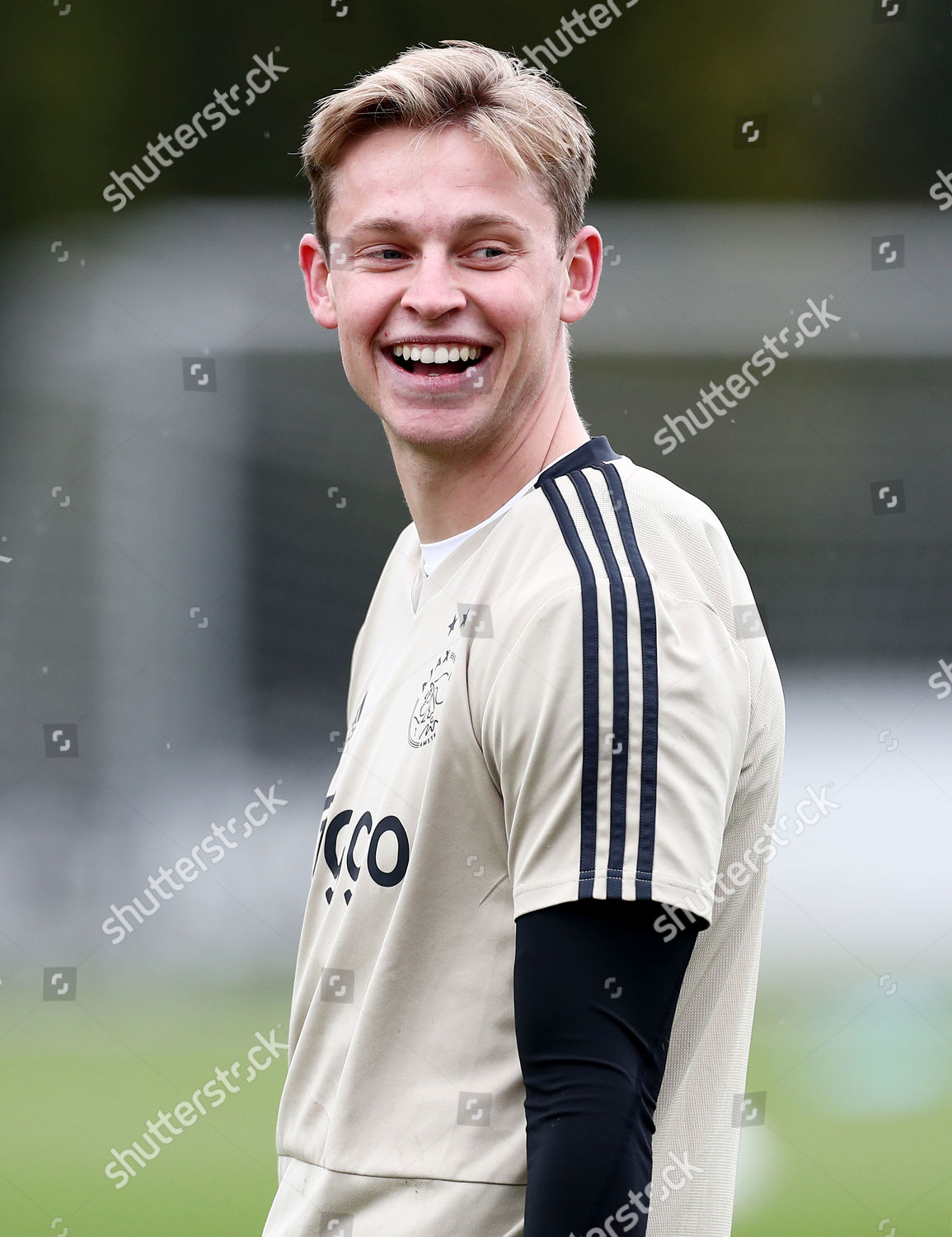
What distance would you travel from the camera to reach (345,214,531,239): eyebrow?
802 millimetres

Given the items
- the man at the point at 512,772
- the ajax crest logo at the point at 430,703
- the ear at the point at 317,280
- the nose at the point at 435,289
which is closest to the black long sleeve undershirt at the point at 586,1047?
the man at the point at 512,772

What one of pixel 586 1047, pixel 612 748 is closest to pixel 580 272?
pixel 612 748

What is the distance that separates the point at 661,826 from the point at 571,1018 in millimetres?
107

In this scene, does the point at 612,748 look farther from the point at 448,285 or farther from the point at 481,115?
the point at 481,115

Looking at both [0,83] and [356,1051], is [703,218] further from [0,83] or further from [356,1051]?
[356,1051]

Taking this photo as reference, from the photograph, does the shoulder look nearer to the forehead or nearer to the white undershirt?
the white undershirt

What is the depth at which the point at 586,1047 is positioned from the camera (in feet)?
1.99

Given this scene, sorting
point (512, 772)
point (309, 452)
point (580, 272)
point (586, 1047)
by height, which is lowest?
point (586, 1047)

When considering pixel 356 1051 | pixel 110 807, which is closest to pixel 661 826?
pixel 356 1051

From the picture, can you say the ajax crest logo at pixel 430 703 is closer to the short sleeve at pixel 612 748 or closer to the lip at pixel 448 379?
the short sleeve at pixel 612 748

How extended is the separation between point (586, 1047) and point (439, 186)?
0.56 metres

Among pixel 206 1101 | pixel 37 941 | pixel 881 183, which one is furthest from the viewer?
pixel 881 183

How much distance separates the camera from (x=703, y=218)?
3.58 metres

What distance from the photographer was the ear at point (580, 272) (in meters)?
0.90
